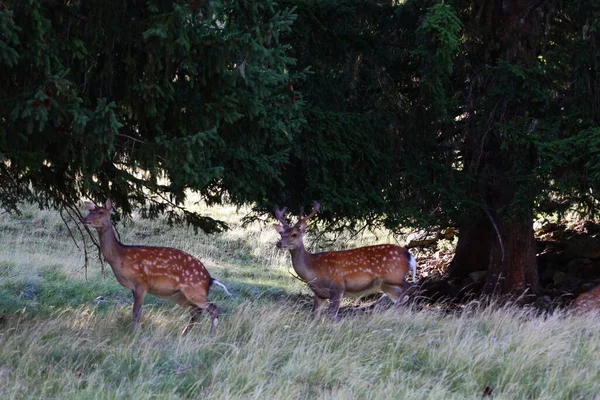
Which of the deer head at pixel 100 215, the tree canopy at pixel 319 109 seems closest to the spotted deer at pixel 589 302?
the tree canopy at pixel 319 109

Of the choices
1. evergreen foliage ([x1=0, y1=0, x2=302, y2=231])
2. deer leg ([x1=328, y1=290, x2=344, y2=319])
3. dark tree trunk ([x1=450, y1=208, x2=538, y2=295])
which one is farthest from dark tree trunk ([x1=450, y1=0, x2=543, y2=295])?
evergreen foliage ([x1=0, y1=0, x2=302, y2=231])

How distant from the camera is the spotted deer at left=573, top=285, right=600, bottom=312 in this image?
1017 centimetres

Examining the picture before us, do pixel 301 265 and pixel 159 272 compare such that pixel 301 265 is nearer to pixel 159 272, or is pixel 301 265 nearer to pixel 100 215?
pixel 159 272

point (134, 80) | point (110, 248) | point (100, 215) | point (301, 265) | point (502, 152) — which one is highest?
point (134, 80)

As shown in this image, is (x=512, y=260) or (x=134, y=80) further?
(x=512, y=260)

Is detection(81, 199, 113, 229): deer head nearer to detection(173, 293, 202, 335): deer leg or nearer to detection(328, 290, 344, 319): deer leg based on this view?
detection(173, 293, 202, 335): deer leg

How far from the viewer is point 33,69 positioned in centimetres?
651

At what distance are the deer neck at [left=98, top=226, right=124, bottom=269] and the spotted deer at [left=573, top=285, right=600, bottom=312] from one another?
5477mm

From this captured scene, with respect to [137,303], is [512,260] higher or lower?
higher

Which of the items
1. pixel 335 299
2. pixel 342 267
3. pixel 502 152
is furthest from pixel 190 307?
pixel 502 152

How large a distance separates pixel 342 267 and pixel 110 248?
10.7ft

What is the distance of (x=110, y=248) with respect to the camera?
29.5 feet

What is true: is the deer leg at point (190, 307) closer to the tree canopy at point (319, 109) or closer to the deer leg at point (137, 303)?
the deer leg at point (137, 303)

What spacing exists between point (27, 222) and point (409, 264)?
1287 cm
